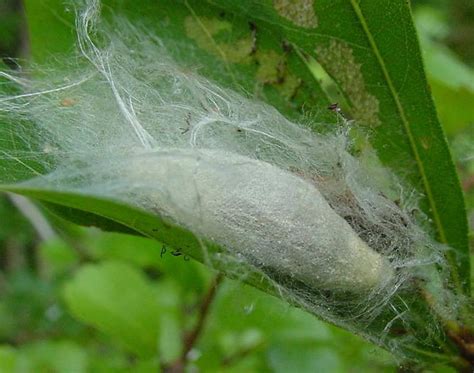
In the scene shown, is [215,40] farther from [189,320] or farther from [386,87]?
[189,320]

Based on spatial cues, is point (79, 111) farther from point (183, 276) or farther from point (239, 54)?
point (183, 276)

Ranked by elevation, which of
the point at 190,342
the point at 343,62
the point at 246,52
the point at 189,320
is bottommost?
the point at 189,320

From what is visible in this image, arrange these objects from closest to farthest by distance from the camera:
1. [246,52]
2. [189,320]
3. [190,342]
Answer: [246,52] → [190,342] → [189,320]

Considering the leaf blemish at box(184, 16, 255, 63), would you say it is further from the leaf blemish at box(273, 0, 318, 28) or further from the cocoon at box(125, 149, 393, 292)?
the cocoon at box(125, 149, 393, 292)

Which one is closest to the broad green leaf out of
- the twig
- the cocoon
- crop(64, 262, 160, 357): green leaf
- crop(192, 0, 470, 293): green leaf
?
crop(192, 0, 470, 293): green leaf

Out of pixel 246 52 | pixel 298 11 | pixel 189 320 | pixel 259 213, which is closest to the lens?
pixel 259 213

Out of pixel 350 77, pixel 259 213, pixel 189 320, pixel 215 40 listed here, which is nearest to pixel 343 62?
pixel 350 77

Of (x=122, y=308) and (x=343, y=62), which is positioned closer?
(x=343, y=62)

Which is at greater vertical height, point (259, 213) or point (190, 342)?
point (259, 213)
